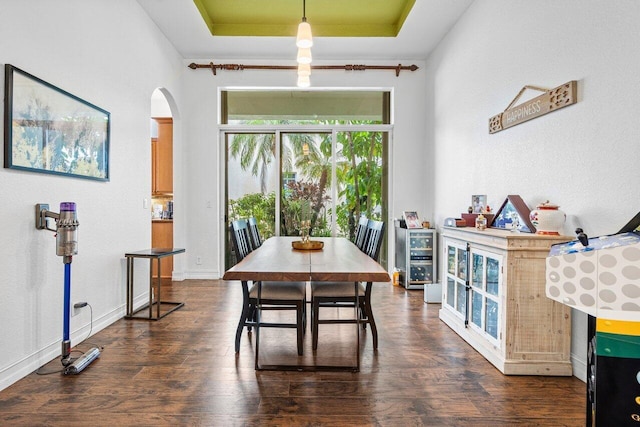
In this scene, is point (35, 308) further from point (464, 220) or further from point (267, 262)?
point (464, 220)

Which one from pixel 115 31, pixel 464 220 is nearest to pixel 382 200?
pixel 464 220

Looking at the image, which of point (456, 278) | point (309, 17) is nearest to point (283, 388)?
point (456, 278)

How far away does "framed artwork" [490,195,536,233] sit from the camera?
109 inches

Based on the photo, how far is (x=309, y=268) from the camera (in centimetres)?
227

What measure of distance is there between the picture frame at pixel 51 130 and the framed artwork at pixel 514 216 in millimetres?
3293

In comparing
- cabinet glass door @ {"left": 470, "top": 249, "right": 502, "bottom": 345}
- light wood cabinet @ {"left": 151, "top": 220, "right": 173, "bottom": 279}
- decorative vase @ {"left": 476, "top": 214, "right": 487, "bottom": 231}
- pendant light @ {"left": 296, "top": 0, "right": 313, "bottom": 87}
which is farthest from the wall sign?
light wood cabinet @ {"left": 151, "top": 220, "right": 173, "bottom": 279}

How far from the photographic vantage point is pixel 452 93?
15.0 feet

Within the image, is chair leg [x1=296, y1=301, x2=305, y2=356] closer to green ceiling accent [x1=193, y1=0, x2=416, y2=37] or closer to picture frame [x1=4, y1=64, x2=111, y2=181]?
picture frame [x1=4, y1=64, x2=111, y2=181]

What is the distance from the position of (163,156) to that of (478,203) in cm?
430

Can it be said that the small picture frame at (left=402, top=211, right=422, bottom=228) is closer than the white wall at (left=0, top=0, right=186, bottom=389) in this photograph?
No

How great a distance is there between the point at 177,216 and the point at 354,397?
4.10 meters

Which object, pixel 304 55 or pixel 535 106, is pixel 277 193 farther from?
pixel 535 106

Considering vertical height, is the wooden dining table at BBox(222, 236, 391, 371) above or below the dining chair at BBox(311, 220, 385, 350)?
above

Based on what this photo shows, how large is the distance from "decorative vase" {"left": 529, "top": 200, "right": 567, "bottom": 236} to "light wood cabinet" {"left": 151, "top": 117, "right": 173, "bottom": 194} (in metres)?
4.77
